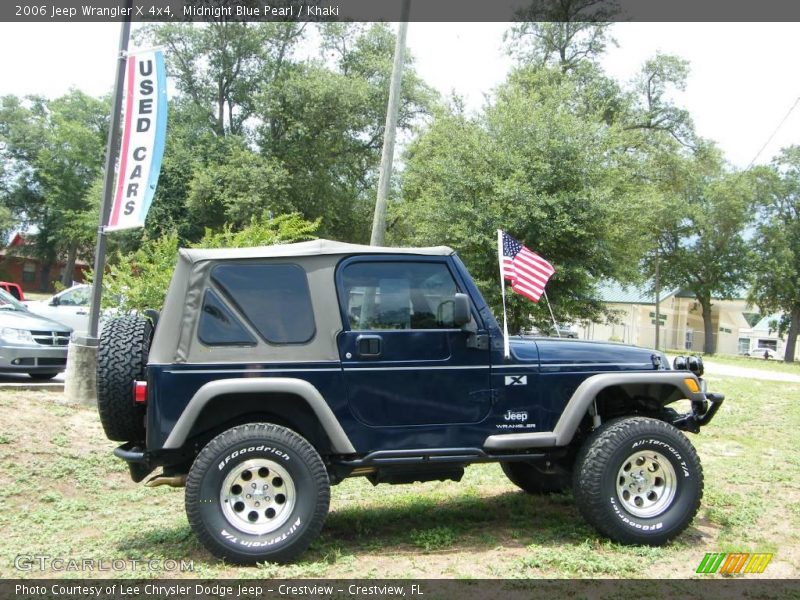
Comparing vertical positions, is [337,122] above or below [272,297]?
above

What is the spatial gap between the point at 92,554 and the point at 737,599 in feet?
13.1

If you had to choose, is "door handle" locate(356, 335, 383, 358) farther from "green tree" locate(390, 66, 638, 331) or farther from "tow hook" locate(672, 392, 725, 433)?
"green tree" locate(390, 66, 638, 331)

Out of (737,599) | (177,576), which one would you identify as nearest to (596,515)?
(737,599)

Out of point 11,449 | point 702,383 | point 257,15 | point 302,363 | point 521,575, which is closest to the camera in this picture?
point 521,575

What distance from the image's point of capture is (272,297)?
5.09 m

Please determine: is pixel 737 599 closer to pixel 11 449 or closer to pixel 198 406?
pixel 198 406

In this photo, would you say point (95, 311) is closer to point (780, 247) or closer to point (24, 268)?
point (780, 247)

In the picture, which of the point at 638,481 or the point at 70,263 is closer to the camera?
the point at 638,481

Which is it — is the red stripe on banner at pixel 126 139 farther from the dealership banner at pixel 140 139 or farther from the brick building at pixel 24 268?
the brick building at pixel 24 268

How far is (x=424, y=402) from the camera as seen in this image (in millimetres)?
5121

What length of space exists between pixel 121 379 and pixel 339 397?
4.61 feet

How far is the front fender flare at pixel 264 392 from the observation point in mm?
4715

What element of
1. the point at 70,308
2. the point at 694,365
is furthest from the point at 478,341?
the point at 70,308

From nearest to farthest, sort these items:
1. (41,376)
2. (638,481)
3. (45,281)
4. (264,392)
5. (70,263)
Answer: (264,392) → (638,481) → (41,376) → (70,263) → (45,281)
